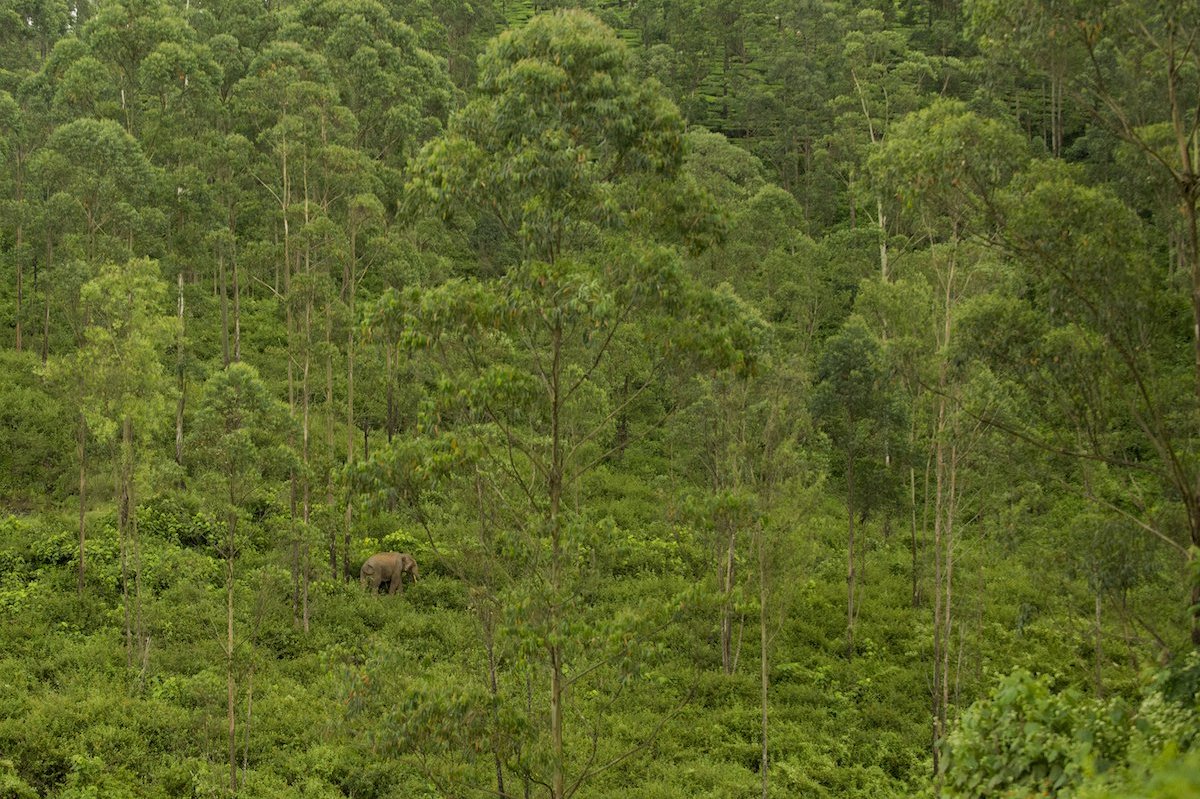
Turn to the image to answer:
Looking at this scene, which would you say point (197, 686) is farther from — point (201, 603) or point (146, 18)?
point (146, 18)

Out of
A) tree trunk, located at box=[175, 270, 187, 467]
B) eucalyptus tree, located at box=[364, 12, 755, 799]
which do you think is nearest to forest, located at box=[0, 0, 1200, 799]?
eucalyptus tree, located at box=[364, 12, 755, 799]

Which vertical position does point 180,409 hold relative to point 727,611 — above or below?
above

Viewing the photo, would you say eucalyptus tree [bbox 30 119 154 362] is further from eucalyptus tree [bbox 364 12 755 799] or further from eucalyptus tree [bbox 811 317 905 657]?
eucalyptus tree [bbox 364 12 755 799]

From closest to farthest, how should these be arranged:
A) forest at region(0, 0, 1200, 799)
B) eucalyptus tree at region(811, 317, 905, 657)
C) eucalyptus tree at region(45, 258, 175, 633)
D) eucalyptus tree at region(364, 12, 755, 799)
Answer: eucalyptus tree at region(364, 12, 755, 799) < forest at region(0, 0, 1200, 799) < eucalyptus tree at region(45, 258, 175, 633) < eucalyptus tree at region(811, 317, 905, 657)

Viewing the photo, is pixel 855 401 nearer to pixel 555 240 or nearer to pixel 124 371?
pixel 555 240

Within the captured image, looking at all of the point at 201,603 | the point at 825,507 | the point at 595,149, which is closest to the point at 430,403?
the point at 595,149

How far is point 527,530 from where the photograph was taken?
516 inches

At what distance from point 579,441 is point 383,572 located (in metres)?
15.5

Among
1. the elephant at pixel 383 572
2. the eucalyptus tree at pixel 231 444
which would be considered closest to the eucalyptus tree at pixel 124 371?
the eucalyptus tree at pixel 231 444

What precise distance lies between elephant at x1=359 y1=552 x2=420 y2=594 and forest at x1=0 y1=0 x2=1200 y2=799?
0.16 metres

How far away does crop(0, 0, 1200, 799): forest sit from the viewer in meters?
11.7

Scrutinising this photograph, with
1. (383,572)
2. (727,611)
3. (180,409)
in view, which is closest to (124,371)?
(383,572)

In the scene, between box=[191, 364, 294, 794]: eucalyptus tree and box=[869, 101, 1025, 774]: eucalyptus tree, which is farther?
box=[191, 364, 294, 794]: eucalyptus tree

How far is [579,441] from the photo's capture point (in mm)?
13875
